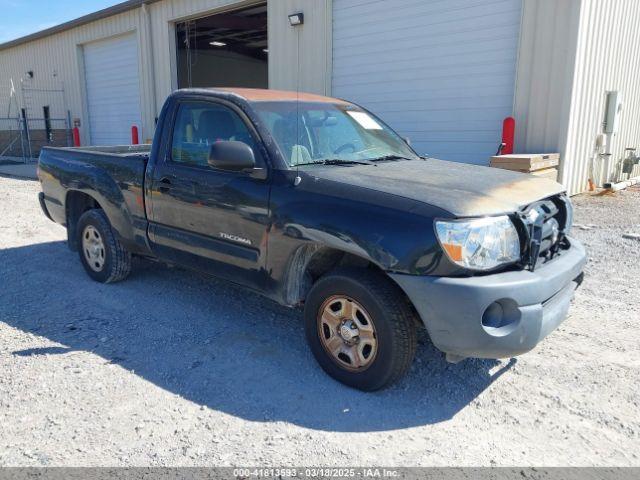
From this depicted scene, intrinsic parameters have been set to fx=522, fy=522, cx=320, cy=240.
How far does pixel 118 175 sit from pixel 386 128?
2.48 meters

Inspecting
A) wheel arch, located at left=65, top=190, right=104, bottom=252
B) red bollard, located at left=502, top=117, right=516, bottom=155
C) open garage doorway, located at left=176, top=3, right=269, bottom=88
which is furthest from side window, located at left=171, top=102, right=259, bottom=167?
open garage doorway, located at left=176, top=3, right=269, bottom=88

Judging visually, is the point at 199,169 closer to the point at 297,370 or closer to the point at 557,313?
the point at 297,370

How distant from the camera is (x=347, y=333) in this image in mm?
3229

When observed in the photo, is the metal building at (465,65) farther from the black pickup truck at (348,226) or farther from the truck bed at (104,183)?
the black pickup truck at (348,226)

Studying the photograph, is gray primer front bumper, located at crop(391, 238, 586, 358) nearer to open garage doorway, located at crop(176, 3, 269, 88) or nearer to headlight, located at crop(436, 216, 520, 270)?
headlight, located at crop(436, 216, 520, 270)

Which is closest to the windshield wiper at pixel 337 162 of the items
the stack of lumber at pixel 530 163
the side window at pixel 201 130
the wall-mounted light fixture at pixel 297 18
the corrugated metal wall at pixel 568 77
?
the side window at pixel 201 130

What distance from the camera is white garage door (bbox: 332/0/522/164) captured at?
9.00m

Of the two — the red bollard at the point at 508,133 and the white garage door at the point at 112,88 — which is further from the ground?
the white garage door at the point at 112,88

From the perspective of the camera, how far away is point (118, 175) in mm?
4777

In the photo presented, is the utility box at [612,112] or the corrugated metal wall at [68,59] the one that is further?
the corrugated metal wall at [68,59]

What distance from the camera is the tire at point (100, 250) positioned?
5047 mm

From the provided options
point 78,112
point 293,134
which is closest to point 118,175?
point 293,134

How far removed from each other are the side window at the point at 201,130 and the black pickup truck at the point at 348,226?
0.04 ft

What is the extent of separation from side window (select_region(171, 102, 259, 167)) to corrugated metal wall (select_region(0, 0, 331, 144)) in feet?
25.3
